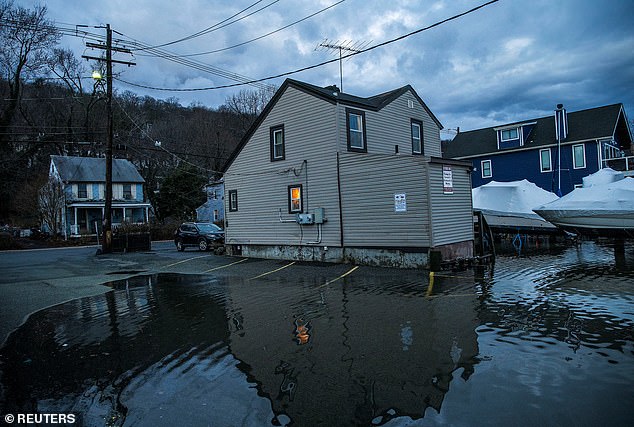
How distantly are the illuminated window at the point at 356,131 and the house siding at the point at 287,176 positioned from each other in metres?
0.85

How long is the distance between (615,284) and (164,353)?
9892 millimetres

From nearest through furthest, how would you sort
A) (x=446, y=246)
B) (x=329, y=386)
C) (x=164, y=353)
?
(x=329, y=386), (x=164, y=353), (x=446, y=246)

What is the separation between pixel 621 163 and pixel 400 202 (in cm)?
2436

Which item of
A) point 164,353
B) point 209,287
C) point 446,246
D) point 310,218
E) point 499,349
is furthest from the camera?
point 310,218

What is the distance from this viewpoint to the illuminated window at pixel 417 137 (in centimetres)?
2069

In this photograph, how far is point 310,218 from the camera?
1655 cm

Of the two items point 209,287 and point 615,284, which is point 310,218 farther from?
point 615,284

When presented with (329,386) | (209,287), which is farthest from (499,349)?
(209,287)

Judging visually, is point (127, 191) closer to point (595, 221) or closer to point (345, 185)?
point (345, 185)

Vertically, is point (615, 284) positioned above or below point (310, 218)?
below

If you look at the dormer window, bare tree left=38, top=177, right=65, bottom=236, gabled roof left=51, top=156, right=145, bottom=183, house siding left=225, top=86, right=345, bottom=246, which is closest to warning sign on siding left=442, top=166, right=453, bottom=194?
house siding left=225, top=86, right=345, bottom=246

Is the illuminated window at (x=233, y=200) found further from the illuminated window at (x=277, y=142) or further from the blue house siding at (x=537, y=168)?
the blue house siding at (x=537, y=168)

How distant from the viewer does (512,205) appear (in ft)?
76.7

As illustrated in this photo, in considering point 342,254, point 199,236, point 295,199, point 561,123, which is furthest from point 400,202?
point 561,123
